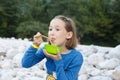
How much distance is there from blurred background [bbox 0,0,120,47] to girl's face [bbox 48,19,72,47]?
79.3ft

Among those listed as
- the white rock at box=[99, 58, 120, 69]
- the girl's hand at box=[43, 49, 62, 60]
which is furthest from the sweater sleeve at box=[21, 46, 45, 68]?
the white rock at box=[99, 58, 120, 69]

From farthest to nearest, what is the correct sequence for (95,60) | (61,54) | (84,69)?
(95,60) < (84,69) < (61,54)

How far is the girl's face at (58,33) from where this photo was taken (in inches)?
99.0

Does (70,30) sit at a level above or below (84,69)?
above

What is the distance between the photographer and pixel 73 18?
3262 centimetres

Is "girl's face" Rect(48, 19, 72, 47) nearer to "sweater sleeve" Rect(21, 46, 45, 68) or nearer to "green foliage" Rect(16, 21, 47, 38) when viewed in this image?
"sweater sleeve" Rect(21, 46, 45, 68)

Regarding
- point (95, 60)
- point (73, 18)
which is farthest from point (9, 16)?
point (95, 60)

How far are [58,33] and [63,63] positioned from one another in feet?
0.66

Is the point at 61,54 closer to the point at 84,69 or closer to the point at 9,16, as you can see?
the point at 84,69

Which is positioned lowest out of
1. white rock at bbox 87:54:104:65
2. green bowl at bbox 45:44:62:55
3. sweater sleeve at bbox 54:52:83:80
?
white rock at bbox 87:54:104:65

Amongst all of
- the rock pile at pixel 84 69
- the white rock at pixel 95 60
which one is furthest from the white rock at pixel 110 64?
the white rock at pixel 95 60

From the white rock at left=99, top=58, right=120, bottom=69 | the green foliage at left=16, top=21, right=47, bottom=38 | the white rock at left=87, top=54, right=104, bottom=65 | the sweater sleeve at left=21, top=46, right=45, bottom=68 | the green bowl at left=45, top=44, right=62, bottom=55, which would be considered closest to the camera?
the green bowl at left=45, top=44, right=62, bottom=55

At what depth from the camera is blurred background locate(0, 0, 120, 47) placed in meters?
29.4

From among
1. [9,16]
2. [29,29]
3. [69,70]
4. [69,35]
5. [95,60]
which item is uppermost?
[69,35]
